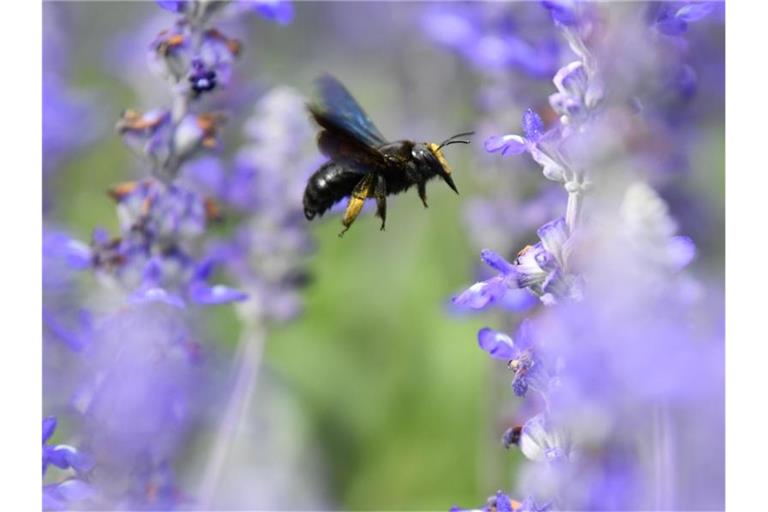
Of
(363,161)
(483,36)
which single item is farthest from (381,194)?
(483,36)

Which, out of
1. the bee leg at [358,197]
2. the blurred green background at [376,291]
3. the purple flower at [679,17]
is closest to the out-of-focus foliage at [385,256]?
the blurred green background at [376,291]

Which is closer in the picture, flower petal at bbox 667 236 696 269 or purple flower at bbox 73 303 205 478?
flower petal at bbox 667 236 696 269

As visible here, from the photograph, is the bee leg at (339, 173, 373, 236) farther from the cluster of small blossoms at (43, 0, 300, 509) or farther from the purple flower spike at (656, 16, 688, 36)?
the purple flower spike at (656, 16, 688, 36)

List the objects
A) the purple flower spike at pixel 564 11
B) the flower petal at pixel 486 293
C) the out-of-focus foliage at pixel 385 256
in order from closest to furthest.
→ the flower petal at pixel 486 293 → the purple flower spike at pixel 564 11 → the out-of-focus foliage at pixel 385 256

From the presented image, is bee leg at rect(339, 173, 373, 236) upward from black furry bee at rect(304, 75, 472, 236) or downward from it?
downward

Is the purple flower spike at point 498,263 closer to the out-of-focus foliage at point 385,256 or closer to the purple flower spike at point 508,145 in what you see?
the purple flower spike at point 508,145

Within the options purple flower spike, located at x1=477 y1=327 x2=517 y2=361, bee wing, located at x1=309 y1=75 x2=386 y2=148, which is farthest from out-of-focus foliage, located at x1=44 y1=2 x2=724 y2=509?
purple flower spike, located at x1=477 y1=327 x2=517 y2=361
